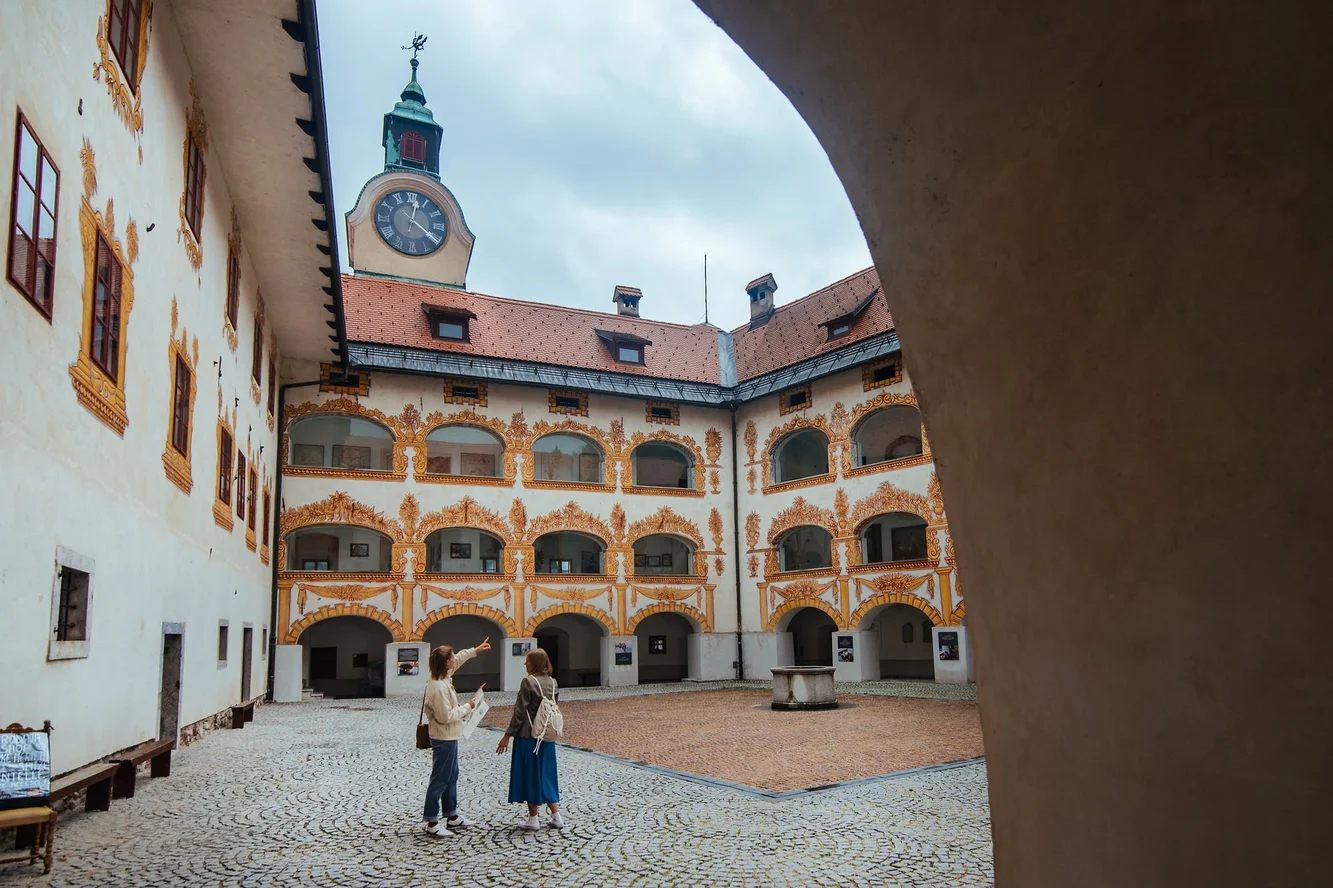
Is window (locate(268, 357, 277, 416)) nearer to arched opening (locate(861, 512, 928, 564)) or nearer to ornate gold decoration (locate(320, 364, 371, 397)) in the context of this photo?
ornate gold decoration (locate(320, 364, 371, 397))

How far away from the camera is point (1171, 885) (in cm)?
176

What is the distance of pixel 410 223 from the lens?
35.3 m

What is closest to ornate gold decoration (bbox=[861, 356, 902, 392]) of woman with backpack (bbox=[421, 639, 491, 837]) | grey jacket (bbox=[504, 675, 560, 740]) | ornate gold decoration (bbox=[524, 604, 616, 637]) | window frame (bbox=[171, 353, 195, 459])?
ornate gold decoration (bbox=[524, 604, 616, 637])

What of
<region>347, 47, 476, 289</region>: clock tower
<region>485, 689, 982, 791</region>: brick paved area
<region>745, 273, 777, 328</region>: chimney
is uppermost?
<region>347, 47, 476, 289</region>: clock tower

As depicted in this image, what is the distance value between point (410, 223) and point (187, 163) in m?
23.7

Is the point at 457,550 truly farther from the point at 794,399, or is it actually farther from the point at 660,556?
the point at 794,399

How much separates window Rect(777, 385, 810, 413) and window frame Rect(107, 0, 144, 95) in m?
20.4

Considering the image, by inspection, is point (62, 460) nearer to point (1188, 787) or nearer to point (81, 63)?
point (81, 63)

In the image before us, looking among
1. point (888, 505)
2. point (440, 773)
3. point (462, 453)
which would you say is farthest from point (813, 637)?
point (440, 773)

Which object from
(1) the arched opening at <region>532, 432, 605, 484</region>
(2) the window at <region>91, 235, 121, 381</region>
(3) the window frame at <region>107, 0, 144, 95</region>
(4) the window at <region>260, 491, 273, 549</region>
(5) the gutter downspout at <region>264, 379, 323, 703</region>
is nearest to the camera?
(2) the window at <region>91, 235, 121, 381</region>

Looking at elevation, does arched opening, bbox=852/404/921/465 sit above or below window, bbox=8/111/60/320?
above

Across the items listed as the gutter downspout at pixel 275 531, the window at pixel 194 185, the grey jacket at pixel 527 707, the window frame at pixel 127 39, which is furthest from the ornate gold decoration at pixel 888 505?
the window frame at pixel 127 39

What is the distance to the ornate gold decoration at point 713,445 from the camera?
1175 inches

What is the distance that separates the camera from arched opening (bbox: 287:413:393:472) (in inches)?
1201
